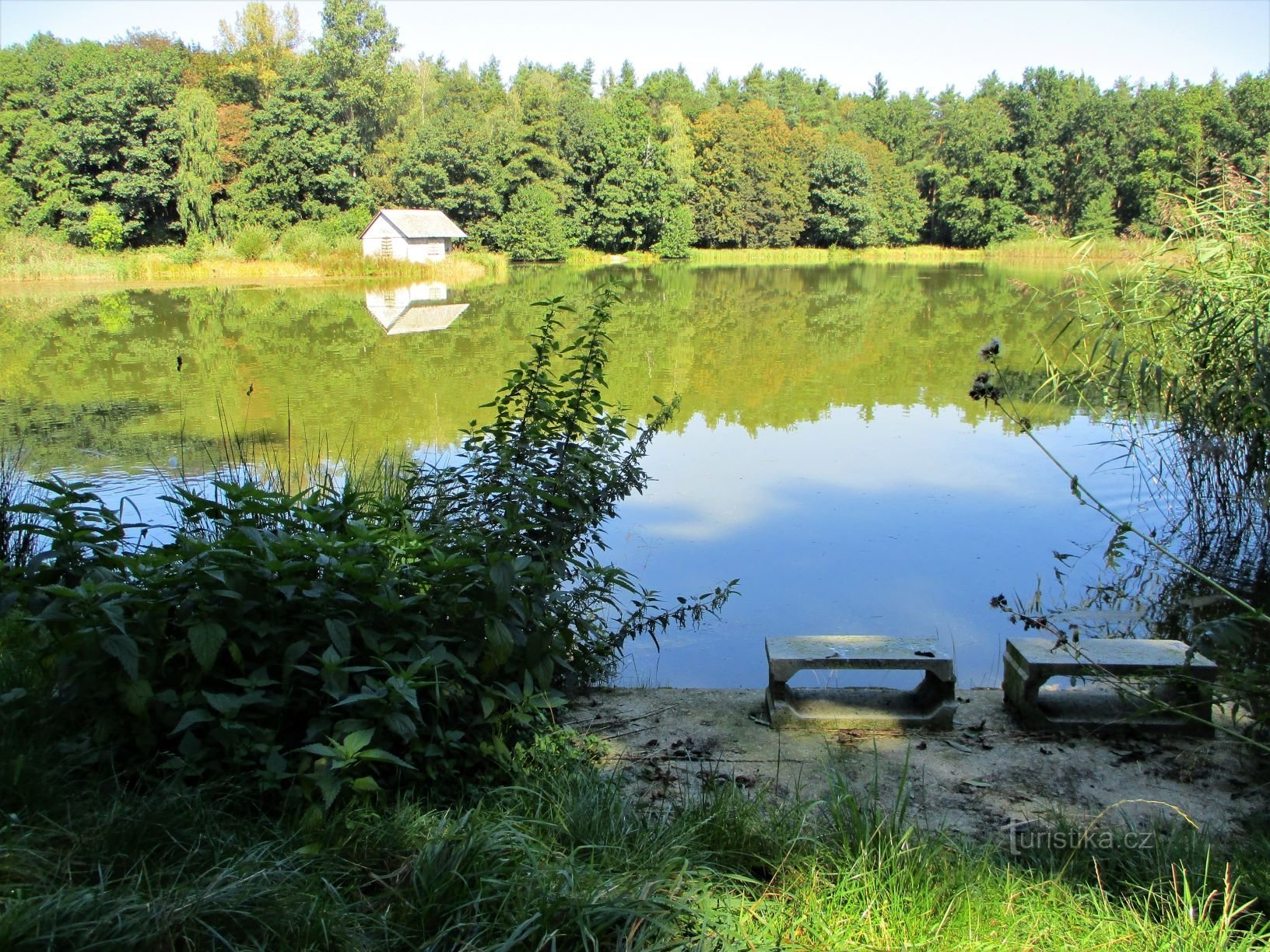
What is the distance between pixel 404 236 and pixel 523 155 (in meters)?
8.65

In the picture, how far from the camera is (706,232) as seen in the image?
4241cm

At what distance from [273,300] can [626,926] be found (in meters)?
21.7

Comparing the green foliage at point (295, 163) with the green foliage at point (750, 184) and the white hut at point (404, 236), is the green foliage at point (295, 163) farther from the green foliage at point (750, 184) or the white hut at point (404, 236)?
the green foliage at point (750, 184)

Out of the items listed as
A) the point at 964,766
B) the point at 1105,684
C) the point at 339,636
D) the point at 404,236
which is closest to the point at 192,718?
the point at 339,636

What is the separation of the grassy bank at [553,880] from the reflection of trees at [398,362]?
5.88 m

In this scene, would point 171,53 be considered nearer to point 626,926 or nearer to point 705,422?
point 705,422

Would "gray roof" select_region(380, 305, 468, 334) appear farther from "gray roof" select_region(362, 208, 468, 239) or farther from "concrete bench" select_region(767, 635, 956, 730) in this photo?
"concrete bench" select_region(767, 635, 956, 730)

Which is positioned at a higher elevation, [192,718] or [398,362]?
[398,362]

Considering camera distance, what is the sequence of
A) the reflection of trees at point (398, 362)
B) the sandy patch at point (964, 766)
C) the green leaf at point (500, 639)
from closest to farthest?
the green leaf at point (500, 639)
the sandy patch at point (964, 766)
the reflection of trees at point (398, 362)

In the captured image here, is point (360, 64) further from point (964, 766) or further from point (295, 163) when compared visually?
point (964, 766)

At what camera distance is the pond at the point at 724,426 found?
549cm

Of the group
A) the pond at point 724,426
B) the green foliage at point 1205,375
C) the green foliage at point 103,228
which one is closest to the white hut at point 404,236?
the green foliage at point 103,228

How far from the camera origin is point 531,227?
1446 inches

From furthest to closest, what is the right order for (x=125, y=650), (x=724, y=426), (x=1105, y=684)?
1. (x=724, y=426)
2. (x=1105, y=684)
3. (x=125, y=650)
